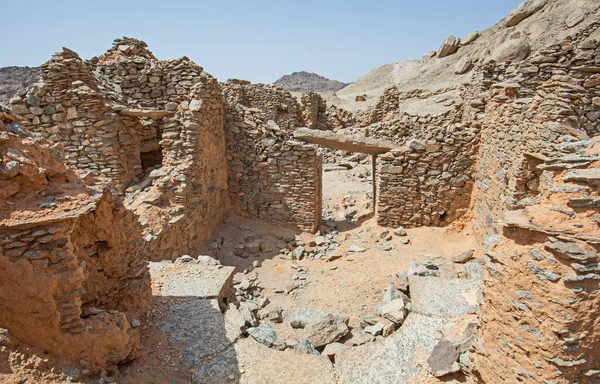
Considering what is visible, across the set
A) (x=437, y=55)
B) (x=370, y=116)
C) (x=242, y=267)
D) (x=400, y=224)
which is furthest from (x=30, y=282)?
(x=437, y=55)

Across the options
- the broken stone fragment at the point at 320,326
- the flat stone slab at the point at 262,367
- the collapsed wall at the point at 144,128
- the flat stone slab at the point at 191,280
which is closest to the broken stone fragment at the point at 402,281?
the broken stone fragment at the point at 320,326

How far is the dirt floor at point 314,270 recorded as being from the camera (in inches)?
165

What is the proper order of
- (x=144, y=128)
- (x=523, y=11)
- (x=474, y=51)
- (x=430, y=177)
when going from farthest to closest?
(x=474, y=51) < (x=523, y=11) < (x=144, y=128) < (x=430, y=177)

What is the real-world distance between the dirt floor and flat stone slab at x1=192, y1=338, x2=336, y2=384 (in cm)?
32

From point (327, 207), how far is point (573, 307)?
8.98 meters

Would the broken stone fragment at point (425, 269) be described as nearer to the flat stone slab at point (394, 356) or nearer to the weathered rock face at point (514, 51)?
the flat stone slab at point (394, 356)

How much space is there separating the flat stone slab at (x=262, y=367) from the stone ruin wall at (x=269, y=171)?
190 inches

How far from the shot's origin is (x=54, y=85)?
7414 mm

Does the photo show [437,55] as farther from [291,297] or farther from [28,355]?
[28,355]

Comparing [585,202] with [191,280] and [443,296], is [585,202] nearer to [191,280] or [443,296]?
[443,296]

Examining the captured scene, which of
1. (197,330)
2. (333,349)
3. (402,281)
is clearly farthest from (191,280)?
(402,281)

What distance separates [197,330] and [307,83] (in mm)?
55544

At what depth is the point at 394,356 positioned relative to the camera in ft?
14.3

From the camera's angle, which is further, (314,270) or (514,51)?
(514,51)
